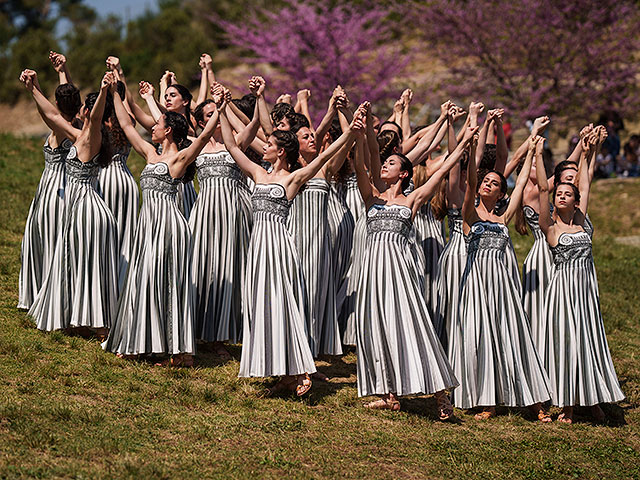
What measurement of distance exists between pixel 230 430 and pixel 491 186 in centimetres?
350

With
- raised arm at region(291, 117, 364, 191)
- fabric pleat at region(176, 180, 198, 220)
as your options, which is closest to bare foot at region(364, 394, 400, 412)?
raised arm at region(291, 117, 364, 191)

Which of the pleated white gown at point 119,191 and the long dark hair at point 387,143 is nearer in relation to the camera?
the long dark hair at point 387,143

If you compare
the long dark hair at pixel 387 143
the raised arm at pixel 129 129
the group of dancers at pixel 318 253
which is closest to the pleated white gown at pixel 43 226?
the group of dancers at pixel 318 253

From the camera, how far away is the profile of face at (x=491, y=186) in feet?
28.7

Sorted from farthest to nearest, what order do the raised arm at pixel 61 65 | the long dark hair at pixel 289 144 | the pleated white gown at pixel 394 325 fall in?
the raised arm at pixel 61 65 < the long dark hair at pixel 289 144 < the pleated white gown at pixel 394 325

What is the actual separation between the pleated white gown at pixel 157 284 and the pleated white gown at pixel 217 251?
77cm

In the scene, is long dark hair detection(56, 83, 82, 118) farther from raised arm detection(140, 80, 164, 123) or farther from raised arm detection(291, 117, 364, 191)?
raised arm detection(291, 117, 364, 191)

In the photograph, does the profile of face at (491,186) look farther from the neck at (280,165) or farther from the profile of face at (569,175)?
the neck at (280,165)

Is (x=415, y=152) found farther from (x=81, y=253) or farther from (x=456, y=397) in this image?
(x=81, y=253)

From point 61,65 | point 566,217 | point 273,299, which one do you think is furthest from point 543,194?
point 61,65

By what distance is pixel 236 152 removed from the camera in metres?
8.49

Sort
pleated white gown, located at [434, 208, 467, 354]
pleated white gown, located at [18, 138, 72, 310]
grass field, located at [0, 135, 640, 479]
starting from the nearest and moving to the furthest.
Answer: grass field, located at [0, 135, 640, 479]
pleated white gown, located at [434, 208, 467, 354]
pleated white gown, located at [18, 138, 72, 310]

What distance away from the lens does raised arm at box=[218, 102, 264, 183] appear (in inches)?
331

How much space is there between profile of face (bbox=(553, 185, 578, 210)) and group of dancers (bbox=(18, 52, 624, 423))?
0.07ft
